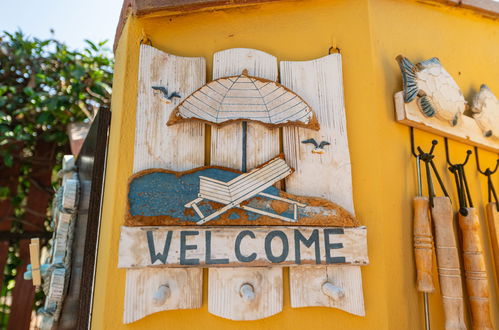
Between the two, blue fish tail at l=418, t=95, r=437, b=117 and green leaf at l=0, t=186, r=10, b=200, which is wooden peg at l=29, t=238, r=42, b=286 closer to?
green leaf at l=0, t=186, r=10, b=200

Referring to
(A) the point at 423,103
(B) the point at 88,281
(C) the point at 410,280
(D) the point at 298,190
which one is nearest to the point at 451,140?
(A) the point at 423,103

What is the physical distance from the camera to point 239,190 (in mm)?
1115

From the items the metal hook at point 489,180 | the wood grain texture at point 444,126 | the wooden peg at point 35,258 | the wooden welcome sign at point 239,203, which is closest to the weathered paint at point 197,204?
the wooden welcome sign at point 239,203

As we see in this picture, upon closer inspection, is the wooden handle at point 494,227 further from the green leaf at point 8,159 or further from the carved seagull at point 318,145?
the green leaf at point 8,159

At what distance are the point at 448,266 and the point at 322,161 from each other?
19.5 inches

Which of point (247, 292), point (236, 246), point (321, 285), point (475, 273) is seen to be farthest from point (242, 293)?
point (475, 273)

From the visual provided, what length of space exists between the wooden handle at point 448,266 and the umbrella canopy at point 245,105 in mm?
483

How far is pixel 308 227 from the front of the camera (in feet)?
3.67

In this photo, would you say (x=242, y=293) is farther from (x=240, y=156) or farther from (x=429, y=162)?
(x=429, y=162)

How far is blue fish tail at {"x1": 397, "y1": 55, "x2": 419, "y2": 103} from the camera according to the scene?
1290 mm

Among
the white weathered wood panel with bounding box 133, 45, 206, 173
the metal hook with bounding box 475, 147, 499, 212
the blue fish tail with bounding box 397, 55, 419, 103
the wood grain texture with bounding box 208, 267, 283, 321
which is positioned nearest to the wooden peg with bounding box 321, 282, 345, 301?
the wood grain texture with bounding box 208, 267, 283, 321

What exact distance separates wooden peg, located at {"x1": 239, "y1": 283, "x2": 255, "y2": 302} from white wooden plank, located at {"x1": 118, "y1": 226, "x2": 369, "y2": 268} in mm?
62

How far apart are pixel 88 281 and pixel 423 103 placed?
4.26 feet

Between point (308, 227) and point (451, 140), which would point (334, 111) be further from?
point (451, 140)
